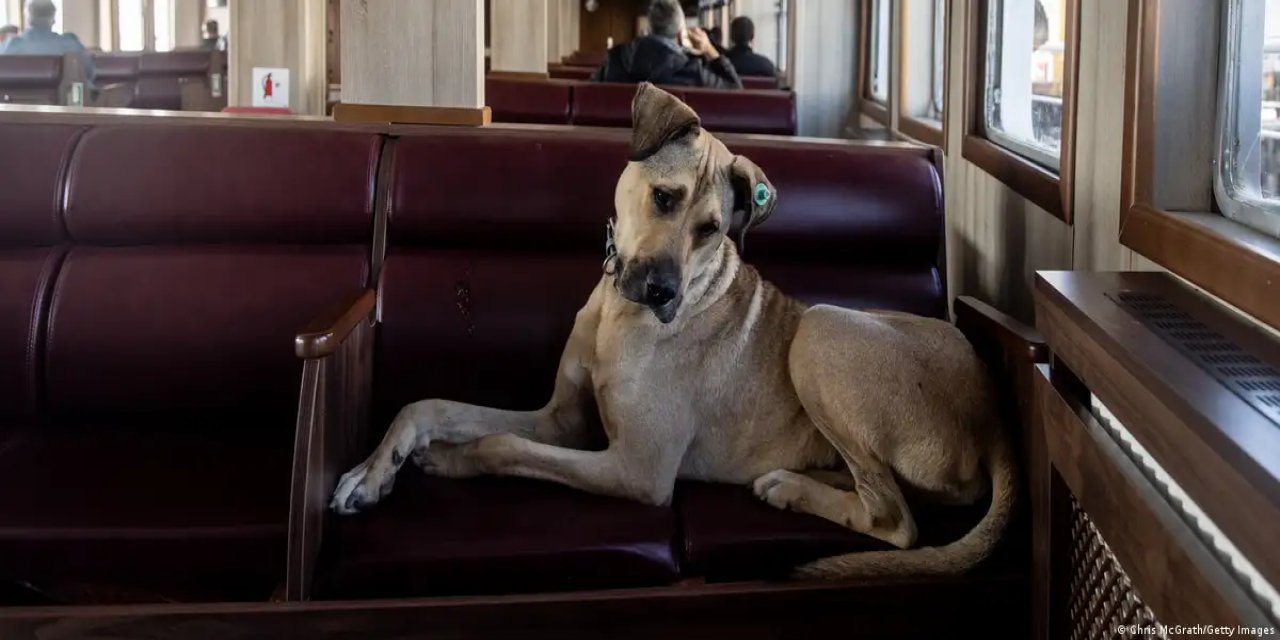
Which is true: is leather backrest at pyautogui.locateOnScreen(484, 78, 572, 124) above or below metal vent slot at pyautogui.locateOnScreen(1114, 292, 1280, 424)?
above

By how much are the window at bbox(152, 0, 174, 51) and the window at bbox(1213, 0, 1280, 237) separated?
51.5ft

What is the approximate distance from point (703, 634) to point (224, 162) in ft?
5.18

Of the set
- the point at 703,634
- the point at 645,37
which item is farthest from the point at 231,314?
the point at 645,37

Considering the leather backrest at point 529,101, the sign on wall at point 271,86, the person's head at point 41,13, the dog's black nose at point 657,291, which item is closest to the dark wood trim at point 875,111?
the leather backrest at point 529,101

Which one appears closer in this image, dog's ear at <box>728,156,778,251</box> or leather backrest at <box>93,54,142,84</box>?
dog's ear at <box>728,156,778,251</box>

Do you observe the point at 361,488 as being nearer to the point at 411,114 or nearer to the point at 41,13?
the point at 411,114

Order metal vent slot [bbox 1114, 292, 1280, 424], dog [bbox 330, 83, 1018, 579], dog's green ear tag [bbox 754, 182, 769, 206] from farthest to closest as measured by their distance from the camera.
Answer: dog's green ear tag [bbox 754, 182, 769, 206], dog [bbox 330, 83, 1018, 579], metal vent slot [bbox 1114, 292, 1280, 424]

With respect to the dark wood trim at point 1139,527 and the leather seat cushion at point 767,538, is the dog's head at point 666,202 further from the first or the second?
the dark wood trim at point 1139,527

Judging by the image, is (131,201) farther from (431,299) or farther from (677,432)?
(677,432)

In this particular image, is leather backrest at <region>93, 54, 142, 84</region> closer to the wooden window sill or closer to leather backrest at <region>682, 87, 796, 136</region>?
leather backrest at <region>682, 87, 796, 136</region>

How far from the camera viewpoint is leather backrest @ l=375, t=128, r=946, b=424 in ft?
8.52

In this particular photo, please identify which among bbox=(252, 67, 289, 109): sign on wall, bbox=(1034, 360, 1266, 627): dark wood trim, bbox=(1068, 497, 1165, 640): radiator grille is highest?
bbox=(252, 67, 289, 109): sign on wall

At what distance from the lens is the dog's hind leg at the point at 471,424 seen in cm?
218

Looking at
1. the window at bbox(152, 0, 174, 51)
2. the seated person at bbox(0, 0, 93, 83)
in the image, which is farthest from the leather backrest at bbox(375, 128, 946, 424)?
the window at bbox(152, 0, 174, 51)
